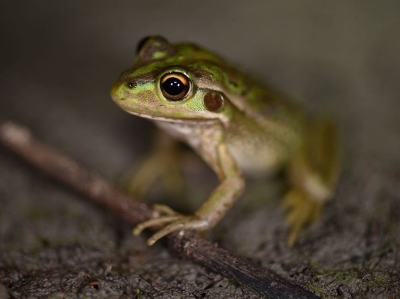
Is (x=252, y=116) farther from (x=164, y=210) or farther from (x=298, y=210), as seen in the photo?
(x=164, y=210)

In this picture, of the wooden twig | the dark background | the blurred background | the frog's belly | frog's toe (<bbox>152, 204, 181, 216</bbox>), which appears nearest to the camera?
the wooden twig

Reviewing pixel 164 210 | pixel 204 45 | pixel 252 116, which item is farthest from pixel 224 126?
pixel 204 45

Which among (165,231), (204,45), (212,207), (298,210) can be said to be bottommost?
(165,231)

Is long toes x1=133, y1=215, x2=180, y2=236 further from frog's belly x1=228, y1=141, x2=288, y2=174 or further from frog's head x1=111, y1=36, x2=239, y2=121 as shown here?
frog's belly x1=228, y1=141, x2=288, y2=174

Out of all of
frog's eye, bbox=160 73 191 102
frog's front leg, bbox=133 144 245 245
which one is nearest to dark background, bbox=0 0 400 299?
frog's front leg, bbox=133 144 245 245

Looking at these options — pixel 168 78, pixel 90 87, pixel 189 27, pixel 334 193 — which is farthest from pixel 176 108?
pixel 189 27

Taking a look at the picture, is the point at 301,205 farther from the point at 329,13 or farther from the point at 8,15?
the point at 8,15
